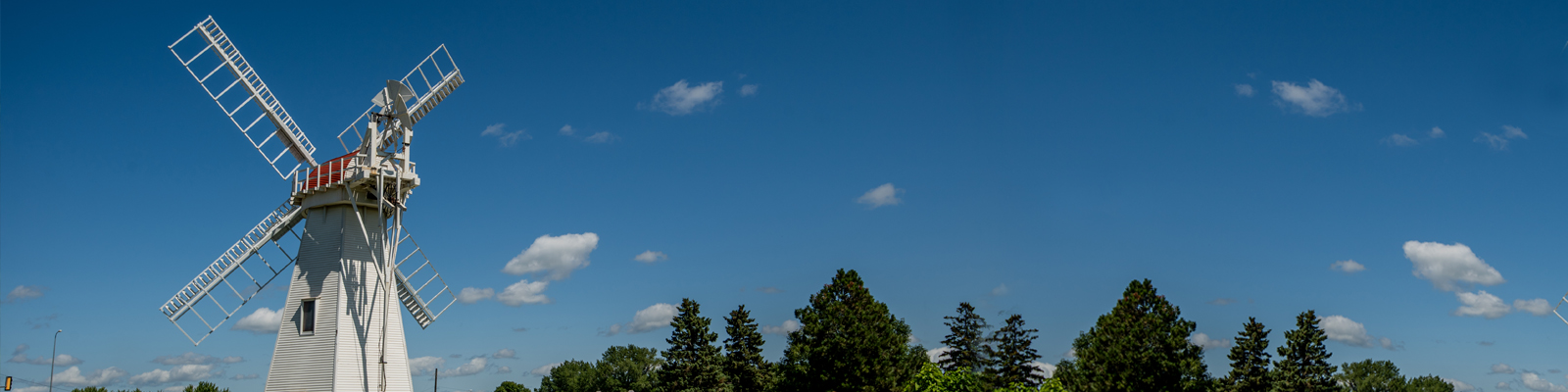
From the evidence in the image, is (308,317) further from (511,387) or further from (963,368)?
(511,387)

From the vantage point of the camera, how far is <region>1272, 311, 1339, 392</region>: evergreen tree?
47.2 meters

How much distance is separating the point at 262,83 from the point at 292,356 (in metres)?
10.4

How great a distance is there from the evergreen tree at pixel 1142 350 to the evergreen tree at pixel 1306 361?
5848 mm

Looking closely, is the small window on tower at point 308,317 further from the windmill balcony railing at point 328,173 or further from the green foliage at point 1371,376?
the green foliage at point 1371,376

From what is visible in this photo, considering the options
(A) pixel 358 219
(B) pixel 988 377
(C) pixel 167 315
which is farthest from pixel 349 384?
(B) pixel 988 377

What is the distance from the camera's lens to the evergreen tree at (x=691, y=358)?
52.5 metres

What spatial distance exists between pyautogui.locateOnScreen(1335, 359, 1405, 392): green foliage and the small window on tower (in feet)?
283

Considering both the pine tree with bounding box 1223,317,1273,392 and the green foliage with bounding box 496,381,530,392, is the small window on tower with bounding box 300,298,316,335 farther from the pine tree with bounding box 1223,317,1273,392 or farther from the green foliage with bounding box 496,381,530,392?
the green foliage with bounding box 496,381,530,392

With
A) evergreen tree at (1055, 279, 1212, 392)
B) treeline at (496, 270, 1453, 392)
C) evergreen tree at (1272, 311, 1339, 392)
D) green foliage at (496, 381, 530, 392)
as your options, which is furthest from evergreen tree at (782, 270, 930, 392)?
green foliage at (496, 381, 530, 392)

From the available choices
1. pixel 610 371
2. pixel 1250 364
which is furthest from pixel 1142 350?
pixel 610 371

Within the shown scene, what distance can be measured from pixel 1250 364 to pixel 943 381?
15.9 meters

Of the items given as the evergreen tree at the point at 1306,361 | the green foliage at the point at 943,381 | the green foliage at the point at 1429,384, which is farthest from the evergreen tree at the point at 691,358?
the green foliage at the point at 1429,384

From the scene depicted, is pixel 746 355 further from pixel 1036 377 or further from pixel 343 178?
pixel 343 178

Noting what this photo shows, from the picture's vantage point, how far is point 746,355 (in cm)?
5469
